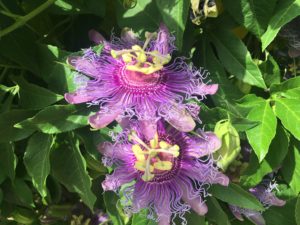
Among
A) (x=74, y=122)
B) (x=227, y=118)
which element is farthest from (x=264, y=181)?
(x=74, y=122)

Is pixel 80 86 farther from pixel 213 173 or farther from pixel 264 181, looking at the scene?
pixel 264 181

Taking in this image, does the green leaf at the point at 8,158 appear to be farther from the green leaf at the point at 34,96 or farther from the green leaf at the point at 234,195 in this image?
the green leaf at the point at 234,195

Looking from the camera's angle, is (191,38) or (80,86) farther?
(191,38)

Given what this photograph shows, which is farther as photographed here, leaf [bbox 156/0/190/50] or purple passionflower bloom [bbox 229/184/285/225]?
purple passionflower bloom [bbox 229/184/285/225]

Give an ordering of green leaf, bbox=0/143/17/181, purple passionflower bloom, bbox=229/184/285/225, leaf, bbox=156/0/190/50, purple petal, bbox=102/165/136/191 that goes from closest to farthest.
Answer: leaf, bbox=156/0/190/50 → purple petal, bbox=102/165/136/191 → green leaf, bbox=0/143/17/181 → purple passionflower bloom, bbox=229/184/285/225

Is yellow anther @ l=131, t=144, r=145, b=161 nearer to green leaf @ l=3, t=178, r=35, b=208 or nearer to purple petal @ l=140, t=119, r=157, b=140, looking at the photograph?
purple petal @ l=140, t=119, r=157, b=140

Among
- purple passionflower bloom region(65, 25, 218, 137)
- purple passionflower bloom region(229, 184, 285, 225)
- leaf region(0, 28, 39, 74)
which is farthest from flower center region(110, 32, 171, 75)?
purple passionflower bloom region(229, 184, 285, 225)

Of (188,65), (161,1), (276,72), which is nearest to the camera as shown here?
(161,1)
